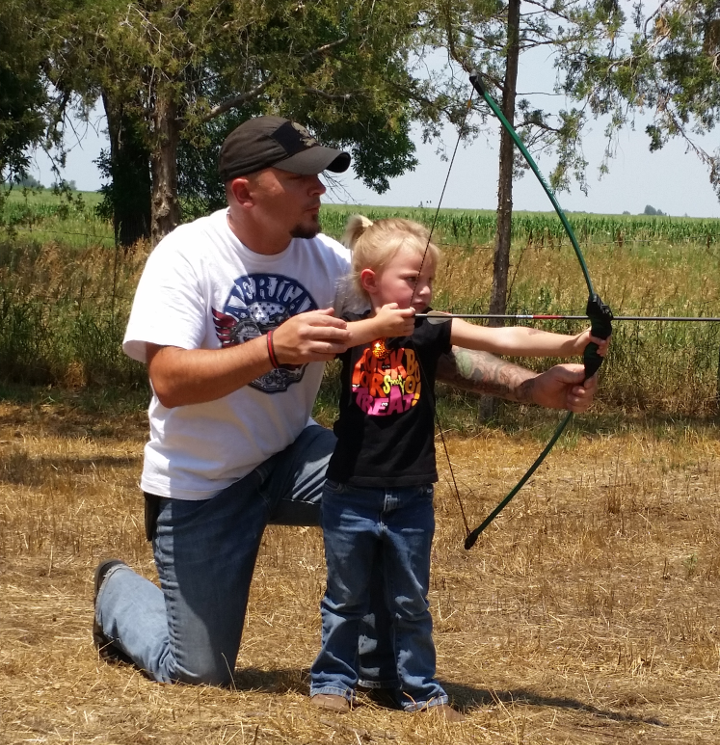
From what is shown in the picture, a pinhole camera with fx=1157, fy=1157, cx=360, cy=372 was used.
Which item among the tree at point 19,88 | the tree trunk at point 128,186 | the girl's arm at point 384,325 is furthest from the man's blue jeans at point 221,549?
the tree trunk at point 128,186

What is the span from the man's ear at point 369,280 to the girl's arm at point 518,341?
0.31 metres

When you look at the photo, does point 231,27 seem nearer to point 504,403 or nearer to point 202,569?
point 504,403

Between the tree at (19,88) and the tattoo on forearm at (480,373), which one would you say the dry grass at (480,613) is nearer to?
the tattoo on forearm at (480,373)

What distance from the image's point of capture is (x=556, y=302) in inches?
479

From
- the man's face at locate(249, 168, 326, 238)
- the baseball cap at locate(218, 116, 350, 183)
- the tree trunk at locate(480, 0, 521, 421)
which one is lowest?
the man's face at locate(249, 168, 326, 238)

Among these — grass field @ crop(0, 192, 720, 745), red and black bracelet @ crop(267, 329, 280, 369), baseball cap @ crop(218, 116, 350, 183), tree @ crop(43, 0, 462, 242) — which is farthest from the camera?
tree @ crop(43, 0, 462, 242)

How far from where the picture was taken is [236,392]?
12.5ft

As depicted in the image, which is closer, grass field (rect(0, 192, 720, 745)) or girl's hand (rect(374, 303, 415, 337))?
girl's hand (rect(374, 303, 415, 337))

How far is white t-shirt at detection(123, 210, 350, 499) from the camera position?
365 cm

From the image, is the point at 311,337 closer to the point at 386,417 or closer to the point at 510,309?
the point at 386,417

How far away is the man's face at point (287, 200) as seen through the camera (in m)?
3.68

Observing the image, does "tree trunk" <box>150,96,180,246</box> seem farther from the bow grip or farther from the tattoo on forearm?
the bow grip

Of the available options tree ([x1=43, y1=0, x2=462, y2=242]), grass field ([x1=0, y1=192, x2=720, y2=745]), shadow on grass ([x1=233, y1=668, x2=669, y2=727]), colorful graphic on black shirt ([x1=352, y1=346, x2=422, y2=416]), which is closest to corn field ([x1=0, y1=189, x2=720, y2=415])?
grass field ([x1=0, y1=192, x2=720, y2=745])

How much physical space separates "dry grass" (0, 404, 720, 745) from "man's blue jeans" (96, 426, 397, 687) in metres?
0.16
